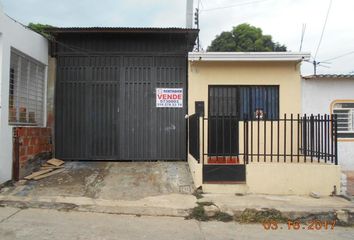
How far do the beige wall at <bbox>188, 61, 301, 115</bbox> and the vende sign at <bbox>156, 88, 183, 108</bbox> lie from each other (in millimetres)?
334

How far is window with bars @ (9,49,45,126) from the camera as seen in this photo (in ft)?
31.4

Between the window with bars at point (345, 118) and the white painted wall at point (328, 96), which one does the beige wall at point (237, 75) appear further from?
the window with bars at point (345, 118)

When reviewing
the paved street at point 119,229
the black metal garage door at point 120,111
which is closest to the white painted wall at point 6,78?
the paved street at point 119,229

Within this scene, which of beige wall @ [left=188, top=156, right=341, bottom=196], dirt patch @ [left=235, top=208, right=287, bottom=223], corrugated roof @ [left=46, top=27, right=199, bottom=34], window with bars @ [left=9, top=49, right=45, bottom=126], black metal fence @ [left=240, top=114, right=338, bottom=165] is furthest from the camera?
corrugated roof @ [left=46, top=27, right=199, bottom=34]

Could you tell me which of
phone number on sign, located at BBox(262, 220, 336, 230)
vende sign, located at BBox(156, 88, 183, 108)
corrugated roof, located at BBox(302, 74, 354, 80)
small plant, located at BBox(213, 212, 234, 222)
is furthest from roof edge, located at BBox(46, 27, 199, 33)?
phone number on sign, located at BBox(262, 220, 336, 230)

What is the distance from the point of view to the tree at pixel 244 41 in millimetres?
32906

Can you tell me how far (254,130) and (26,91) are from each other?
236 inches

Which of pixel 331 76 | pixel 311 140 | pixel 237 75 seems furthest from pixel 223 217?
pixel 331 76

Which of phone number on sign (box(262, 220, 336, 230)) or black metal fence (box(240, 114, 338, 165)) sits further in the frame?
black metal fence (box(240, 114, 338, 165))

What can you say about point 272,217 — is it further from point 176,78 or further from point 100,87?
point 100,87

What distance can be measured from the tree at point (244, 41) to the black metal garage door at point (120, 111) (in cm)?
2213

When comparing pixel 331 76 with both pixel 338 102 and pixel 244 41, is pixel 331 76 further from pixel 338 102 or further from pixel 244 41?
pixel 244 41

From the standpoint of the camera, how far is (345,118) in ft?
40.6

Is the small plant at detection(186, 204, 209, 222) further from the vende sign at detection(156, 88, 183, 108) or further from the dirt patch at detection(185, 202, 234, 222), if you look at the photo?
the vende sign at detection(156, 88, 183, 108)
